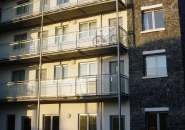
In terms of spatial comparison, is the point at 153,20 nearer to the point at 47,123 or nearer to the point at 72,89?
the point at 72,89

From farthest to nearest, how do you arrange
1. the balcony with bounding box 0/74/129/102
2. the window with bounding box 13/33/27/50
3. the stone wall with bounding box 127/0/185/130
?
the window with bounding box 13/33/27/50 < the balcony with bounding box 0/74/129/102 < the stone wall with bounding box 127/0/185/130

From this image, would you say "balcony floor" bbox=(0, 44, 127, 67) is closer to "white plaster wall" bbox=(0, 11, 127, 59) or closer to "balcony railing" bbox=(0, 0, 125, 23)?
"white plaster wall" bbox=(0, 11, 127, 59)

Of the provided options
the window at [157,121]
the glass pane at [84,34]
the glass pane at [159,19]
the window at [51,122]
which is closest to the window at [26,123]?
the window at [51,122]

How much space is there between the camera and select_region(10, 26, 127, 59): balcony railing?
651 inches

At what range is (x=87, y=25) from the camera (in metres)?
18.8

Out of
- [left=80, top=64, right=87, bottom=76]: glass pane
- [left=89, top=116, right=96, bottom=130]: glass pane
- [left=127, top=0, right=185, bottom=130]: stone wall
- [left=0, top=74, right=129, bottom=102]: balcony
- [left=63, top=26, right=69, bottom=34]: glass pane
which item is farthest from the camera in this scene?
[left=63, top=26, right=69, bottom=34]: glass pane

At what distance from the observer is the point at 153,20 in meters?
16.2

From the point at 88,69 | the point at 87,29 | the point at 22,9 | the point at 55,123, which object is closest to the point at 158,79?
the point at 88,69

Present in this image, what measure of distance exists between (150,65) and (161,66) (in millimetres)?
638

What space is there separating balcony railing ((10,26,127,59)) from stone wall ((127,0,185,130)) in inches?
40.6

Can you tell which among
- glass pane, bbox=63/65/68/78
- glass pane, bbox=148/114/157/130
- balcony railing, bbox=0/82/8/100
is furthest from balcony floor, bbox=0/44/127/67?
glass pane, bbox=148/114/157/130

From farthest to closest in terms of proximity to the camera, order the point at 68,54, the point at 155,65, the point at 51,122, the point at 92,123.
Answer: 1. the point at 51,122
2. the point at 68,54
3. the point at 92,123
4. the point at 155,65

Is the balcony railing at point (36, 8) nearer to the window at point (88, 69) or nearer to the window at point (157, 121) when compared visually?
the window at point (88, 69)

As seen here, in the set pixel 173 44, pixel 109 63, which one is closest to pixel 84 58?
pixel 109 63
